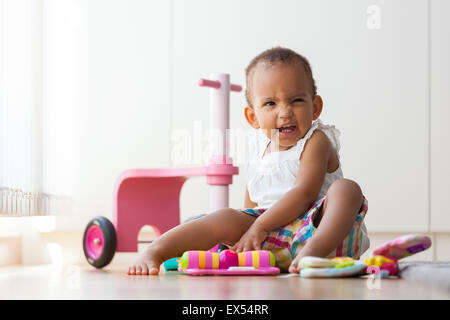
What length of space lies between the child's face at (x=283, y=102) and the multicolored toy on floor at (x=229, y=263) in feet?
0.83

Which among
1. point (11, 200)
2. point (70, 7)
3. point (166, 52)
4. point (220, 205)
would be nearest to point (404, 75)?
point (166, 52)

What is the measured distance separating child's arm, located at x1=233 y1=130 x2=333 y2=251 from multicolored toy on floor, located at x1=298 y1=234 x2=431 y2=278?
0.18 meters

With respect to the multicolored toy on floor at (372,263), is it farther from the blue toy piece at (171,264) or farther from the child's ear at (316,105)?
the child's ear at (316,105)

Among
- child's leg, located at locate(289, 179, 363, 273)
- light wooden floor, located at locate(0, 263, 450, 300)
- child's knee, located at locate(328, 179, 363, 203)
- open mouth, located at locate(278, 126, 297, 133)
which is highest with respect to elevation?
open mouth, located at locate(278, 126, 297, 133)

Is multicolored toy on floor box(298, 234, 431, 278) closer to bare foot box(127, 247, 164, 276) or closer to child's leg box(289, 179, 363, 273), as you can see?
child's leg box(289, 179, 363, 273)

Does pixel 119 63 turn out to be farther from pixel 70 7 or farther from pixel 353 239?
pixel 353 239

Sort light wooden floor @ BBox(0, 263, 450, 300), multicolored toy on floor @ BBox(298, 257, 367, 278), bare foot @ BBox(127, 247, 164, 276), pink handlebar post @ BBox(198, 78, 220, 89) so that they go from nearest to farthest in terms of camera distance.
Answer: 1. light wooden floor @ BBox(0, 263, 450, 300)
2. multicolored toy on floor @ BBox(298, 257, 367, 278)
3. bare foot @ BBox(127, 247, 164, 276)
4. pink handlebar post @ BBox(198, 78, 220, 89)

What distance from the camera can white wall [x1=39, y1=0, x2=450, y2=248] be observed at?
1835 millimetres

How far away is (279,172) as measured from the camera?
3.80 ft

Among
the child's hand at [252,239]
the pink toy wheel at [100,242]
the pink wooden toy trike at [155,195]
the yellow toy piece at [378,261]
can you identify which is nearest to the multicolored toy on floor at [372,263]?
the yellow toy piece at [378,261]

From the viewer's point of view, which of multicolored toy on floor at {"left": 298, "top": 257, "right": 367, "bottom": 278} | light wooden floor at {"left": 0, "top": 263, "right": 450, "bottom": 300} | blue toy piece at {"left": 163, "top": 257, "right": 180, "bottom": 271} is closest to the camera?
light wooden floor at {"left": 0, "top": 263, "right": 450, "bottom": 300}

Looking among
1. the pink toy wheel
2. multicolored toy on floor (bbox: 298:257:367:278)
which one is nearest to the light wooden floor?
multicolored toy on floor (bbox: 298:257:367:278)

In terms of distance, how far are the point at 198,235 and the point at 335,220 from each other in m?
0.22

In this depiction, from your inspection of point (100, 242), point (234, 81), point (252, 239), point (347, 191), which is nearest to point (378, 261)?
point (347, 191)
